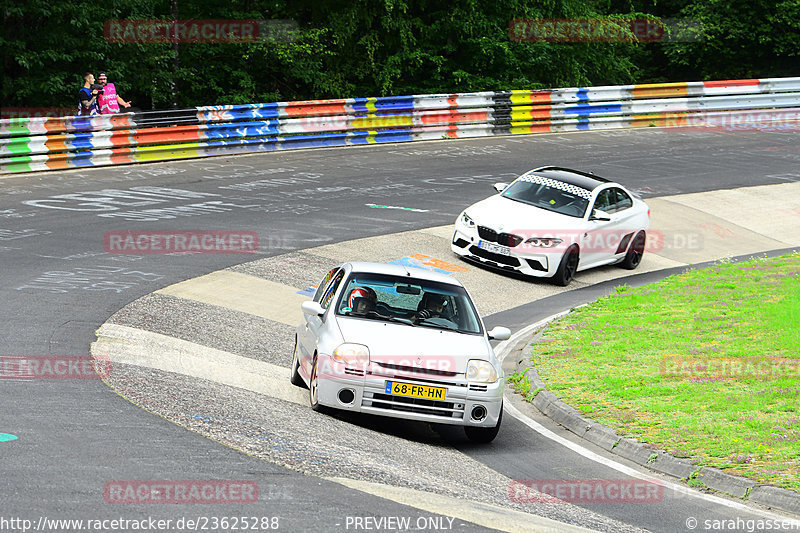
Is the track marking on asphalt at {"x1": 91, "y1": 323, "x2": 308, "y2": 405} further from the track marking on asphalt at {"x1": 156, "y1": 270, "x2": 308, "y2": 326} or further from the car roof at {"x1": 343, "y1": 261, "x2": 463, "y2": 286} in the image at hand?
the track marking on asphalt at {"x1": 156, "y1": 270, "x2": 308, "y2": 326}

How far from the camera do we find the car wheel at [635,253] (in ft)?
65.0

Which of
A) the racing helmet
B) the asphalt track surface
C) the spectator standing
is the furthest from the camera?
the spectator standing

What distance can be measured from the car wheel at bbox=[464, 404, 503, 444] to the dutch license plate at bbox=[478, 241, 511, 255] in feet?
27.0

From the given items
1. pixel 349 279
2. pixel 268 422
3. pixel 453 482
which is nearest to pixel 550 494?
pixel 453 482

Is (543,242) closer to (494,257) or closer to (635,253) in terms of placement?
(494,257)

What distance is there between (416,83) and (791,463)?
2687 centimetres

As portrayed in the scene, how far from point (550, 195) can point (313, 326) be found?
938cm

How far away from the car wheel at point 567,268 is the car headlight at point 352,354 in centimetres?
899

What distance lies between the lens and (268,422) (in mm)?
9367

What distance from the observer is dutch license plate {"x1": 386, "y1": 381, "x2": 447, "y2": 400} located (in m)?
9.78

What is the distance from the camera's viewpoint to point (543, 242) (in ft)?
59.6

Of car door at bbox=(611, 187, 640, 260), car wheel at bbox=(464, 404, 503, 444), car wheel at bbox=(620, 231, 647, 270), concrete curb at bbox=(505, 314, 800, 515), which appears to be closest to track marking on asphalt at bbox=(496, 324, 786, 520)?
concrete curb at bbox=(505, 314, 800, 515)

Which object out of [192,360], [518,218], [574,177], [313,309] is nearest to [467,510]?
[313,309]

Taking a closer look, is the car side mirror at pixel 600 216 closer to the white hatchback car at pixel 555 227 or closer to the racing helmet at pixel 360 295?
the white hatchback car at pixel 555 227
